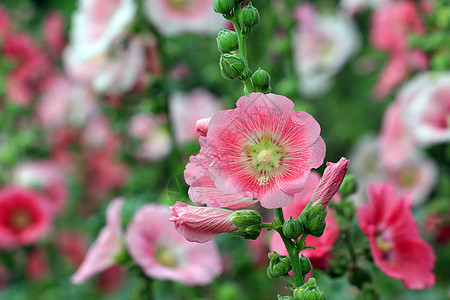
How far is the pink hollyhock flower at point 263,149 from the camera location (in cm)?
54

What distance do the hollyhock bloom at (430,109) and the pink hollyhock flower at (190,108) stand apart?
0.56m

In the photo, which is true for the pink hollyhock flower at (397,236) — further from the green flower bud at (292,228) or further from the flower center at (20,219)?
the flower center at (20,219)

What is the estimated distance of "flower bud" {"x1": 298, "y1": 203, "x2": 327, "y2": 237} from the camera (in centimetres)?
55

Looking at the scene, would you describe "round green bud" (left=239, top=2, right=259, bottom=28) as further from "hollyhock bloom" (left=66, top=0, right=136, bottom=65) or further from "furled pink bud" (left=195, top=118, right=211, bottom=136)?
"hollyhock bloom" (left=66, top=0, right=136, bottom=65)

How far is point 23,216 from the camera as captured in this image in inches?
60.4

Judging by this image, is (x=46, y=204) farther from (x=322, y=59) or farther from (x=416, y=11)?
(x=416, y=11)

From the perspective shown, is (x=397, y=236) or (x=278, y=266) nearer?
(x=278, y=266)

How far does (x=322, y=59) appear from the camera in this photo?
1888mm

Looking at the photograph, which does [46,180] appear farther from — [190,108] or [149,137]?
[190,108]

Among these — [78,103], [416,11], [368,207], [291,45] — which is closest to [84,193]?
[78,103]

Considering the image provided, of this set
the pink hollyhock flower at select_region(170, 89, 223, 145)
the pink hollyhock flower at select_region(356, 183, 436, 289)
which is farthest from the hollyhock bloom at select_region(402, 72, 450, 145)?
the pink hollyhock flower at select_region(170, 89, 223, 145)

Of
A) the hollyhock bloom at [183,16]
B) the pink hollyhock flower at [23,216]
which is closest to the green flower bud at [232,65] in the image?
the hollyhock bloom at [183,16]

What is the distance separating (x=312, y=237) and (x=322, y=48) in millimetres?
1337

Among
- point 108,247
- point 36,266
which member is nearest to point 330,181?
point 108,247
